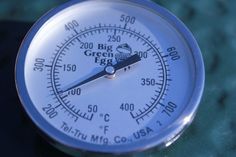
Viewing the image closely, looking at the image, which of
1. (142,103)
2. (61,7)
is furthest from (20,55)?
(142,103)

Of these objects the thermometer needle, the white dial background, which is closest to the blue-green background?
the white dial background

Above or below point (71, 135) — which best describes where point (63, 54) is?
above

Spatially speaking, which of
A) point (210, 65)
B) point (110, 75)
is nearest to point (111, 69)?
point (110, 75)

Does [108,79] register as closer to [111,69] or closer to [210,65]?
[111,69]

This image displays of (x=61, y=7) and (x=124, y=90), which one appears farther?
(x=61, y=7)

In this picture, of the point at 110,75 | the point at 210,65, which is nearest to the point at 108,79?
the point at 110,75

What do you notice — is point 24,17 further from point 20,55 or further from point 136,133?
point 136,133

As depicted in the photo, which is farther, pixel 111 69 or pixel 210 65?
pixel 210 65
